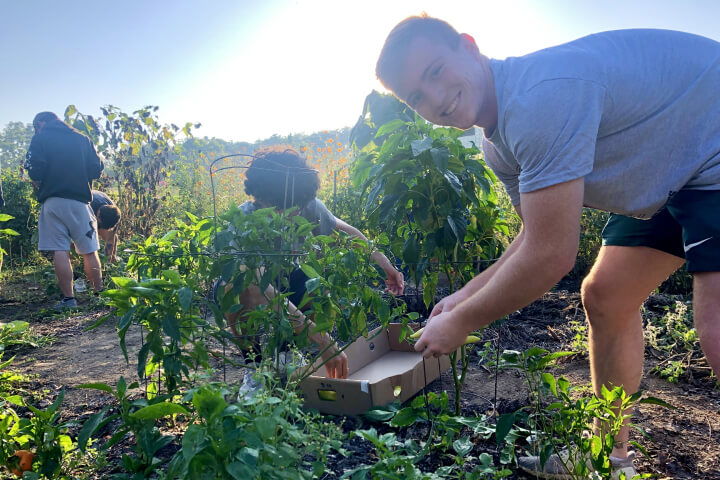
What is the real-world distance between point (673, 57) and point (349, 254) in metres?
1.03

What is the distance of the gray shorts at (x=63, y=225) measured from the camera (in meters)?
4.74

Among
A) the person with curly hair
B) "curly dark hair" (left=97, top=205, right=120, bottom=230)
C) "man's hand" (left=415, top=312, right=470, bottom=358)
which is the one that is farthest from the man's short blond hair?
"curly dark hair" (left=97, top=205, right=120, bottom=230)

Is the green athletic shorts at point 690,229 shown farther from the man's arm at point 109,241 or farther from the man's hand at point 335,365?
the man's arm at point 109,241

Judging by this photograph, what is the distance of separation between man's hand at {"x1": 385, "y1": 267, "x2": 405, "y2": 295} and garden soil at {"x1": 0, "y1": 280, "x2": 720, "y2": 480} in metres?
0.46

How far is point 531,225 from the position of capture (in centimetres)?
123

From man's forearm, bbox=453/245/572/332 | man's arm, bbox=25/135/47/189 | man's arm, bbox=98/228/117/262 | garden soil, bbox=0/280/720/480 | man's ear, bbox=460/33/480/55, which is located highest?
man's ear, bbox=460/33/480/55

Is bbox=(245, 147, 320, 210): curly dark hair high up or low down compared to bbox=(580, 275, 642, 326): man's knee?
up

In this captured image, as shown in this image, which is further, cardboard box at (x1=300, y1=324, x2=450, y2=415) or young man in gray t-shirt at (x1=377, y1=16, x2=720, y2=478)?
cardboard box at (x1=300, y1=324, x2=450, y2=415)

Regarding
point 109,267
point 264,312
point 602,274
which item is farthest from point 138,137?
point 602,274

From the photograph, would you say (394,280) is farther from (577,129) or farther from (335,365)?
(577,129)

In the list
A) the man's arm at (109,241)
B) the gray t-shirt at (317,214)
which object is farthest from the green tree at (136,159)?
the gray t-shirt at (317,214)

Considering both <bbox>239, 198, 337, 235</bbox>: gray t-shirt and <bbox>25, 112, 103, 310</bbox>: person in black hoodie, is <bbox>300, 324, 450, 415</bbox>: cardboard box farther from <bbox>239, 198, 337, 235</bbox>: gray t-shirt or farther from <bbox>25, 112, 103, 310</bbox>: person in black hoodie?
<bbox>25, 112, 103, 310</bbox>: person in black hoodie

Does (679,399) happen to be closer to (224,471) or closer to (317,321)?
(317,321)

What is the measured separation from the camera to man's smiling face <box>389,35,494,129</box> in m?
1.36
